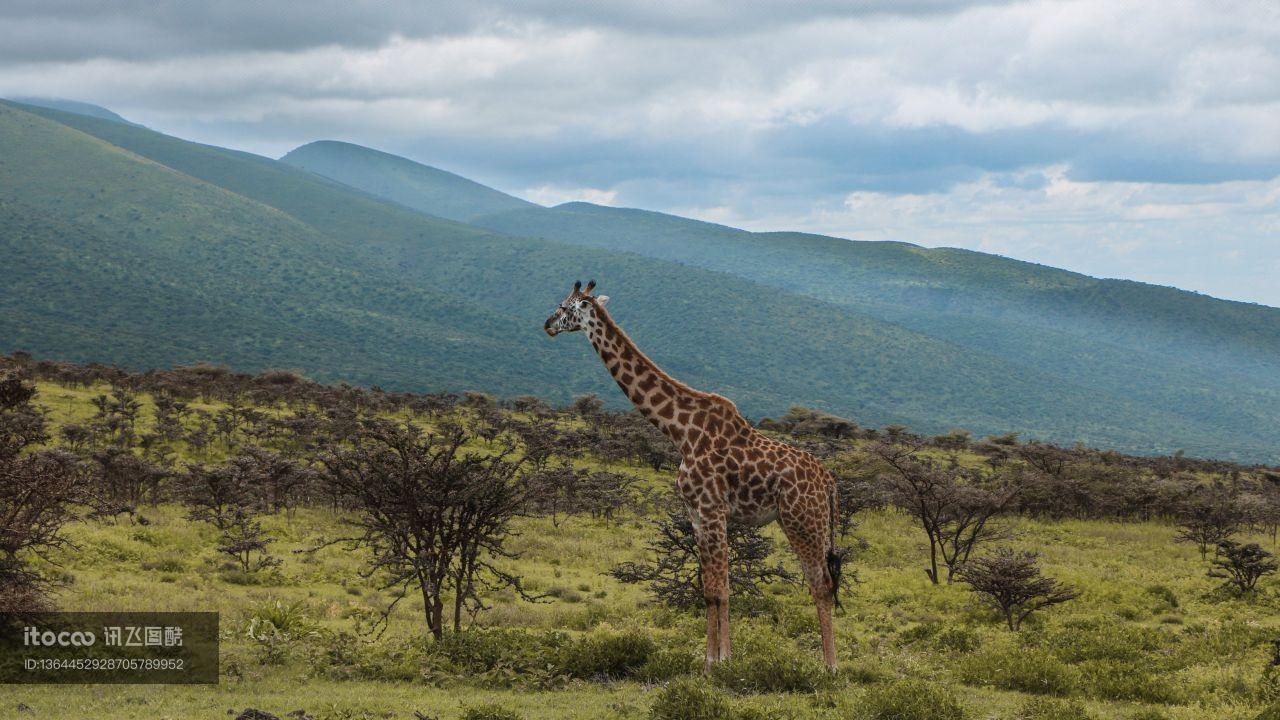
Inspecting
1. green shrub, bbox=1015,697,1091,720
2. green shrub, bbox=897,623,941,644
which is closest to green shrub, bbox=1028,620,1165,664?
green shrub, bbox=897,623,941,644

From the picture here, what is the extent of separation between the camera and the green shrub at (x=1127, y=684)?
13.9m

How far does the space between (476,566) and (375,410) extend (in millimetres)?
49997

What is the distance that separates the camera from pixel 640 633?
16609 mm

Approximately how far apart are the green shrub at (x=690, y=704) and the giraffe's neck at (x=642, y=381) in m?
3.56

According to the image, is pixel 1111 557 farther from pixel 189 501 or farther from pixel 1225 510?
pixel 189 501

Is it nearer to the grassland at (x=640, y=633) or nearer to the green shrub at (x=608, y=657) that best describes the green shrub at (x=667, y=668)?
the grassland at (x=640, y=633)

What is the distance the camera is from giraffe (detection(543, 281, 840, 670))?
13.1 meters

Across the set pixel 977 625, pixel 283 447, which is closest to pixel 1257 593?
pixel 977 625

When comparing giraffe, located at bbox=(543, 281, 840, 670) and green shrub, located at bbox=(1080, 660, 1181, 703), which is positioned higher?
giraffe, located at bbox=(543, 281, 840, 670)

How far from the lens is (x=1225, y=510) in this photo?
40062mm

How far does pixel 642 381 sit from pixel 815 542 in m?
3.37

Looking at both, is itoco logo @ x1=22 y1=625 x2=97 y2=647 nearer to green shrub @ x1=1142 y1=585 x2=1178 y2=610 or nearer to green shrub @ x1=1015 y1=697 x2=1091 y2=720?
green shrub @ x1=1015 y1=697 x2=1091 y2=720

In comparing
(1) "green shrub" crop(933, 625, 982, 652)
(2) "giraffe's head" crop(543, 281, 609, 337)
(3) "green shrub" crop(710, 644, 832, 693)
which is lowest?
(1) "green shrub" crop(933, 625, 982, 652)

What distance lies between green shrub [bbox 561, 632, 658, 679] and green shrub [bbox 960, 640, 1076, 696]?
526 cm
